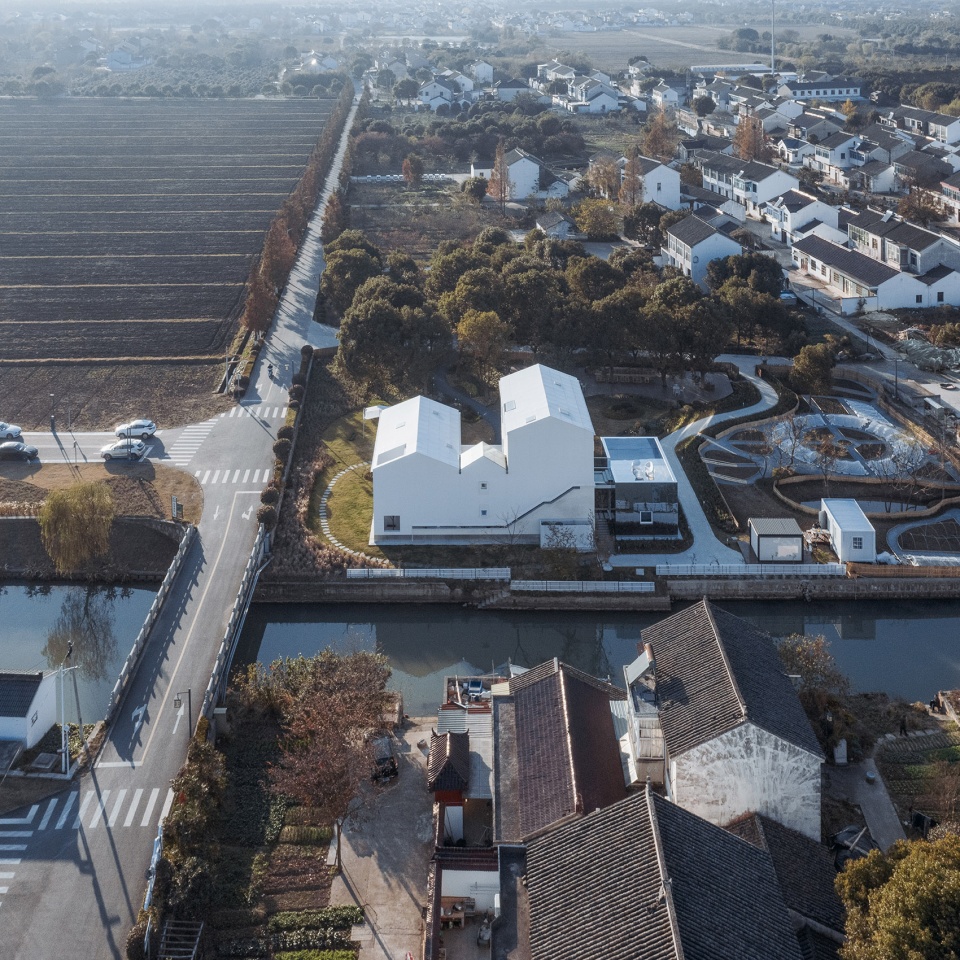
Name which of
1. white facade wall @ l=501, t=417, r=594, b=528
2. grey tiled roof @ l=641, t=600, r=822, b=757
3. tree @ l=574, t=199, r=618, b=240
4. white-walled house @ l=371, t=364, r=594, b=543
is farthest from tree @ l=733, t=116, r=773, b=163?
grey tiled roof @ l=641, t=600, r=822, b=757

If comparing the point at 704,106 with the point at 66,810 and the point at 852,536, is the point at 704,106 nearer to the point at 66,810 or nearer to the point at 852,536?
the point at 852,536

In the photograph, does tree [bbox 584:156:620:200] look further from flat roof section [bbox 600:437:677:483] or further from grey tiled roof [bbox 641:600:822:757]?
grey tiled roof [bbox 641:600:822:757]

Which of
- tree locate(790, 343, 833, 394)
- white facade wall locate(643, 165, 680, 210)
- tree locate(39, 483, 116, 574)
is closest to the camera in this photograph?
tree locate(39, 483, 116, 574)

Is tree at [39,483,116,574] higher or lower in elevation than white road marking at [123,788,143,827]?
lower

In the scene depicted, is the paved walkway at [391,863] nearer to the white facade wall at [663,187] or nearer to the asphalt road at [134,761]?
the asphalt road at [134,761]

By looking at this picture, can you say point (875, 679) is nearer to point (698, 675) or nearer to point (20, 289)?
point (698, 675)
